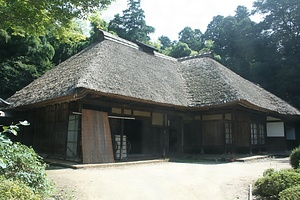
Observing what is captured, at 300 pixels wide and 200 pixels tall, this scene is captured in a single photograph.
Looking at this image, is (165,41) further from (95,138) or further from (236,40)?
(95,138)

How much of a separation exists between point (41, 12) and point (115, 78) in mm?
4036

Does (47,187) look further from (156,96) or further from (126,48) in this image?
(126,48)

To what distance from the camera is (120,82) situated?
1038 cm

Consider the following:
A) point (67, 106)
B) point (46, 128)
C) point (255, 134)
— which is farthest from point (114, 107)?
point (255, 134)

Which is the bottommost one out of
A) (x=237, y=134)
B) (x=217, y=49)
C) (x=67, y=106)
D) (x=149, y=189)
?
(x=149, y=189)

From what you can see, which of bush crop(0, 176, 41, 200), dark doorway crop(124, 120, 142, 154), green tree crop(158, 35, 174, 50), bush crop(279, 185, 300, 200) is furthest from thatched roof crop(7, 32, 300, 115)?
green tree crop(158, 35, 174, 50)

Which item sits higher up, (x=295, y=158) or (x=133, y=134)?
(x=133, y=134)

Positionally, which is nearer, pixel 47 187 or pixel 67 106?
pixel 47 187

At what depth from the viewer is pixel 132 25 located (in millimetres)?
31562

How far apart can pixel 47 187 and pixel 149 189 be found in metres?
2.04

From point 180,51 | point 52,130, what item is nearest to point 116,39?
point 52,130

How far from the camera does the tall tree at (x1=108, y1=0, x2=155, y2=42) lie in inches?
1209

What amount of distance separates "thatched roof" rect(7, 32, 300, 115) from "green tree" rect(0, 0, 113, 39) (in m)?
2.08

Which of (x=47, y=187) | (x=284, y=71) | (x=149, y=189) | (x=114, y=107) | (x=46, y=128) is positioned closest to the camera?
(x=47, y=187)
